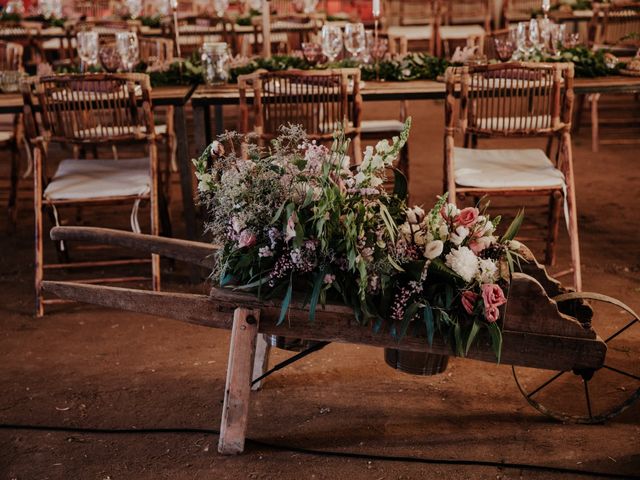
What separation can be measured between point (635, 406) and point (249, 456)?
1.25 metres

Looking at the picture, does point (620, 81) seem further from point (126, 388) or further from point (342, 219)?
point (126, 388)

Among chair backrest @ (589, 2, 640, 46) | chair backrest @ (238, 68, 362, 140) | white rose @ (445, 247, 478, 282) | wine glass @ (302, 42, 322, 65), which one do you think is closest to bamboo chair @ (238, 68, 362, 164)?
chair backrest @ (238, 68, 362, 140)

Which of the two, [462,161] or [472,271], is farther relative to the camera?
[462,161]

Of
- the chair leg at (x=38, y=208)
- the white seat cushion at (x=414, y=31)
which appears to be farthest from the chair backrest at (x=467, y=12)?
the chair leg at (x=38, y=208)

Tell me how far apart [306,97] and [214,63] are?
64 centimetres

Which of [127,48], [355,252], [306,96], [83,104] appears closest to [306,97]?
[306,96]

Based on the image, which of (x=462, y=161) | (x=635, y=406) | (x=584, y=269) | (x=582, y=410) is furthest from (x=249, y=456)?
(x=584, y=269)

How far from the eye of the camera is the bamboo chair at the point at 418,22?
7691 millimetres

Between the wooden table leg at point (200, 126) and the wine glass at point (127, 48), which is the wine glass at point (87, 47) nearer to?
the wine glass at point (127, 48)

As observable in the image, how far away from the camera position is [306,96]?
3.57 metres

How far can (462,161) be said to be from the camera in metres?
3.75

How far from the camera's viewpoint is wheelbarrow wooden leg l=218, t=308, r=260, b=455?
2.34 metres

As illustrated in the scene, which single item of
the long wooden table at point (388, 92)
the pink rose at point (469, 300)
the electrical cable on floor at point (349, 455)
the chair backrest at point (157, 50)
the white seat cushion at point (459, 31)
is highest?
the white seat cushion at point (459, 31)

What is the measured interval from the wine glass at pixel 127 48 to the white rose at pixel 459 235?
243cm
